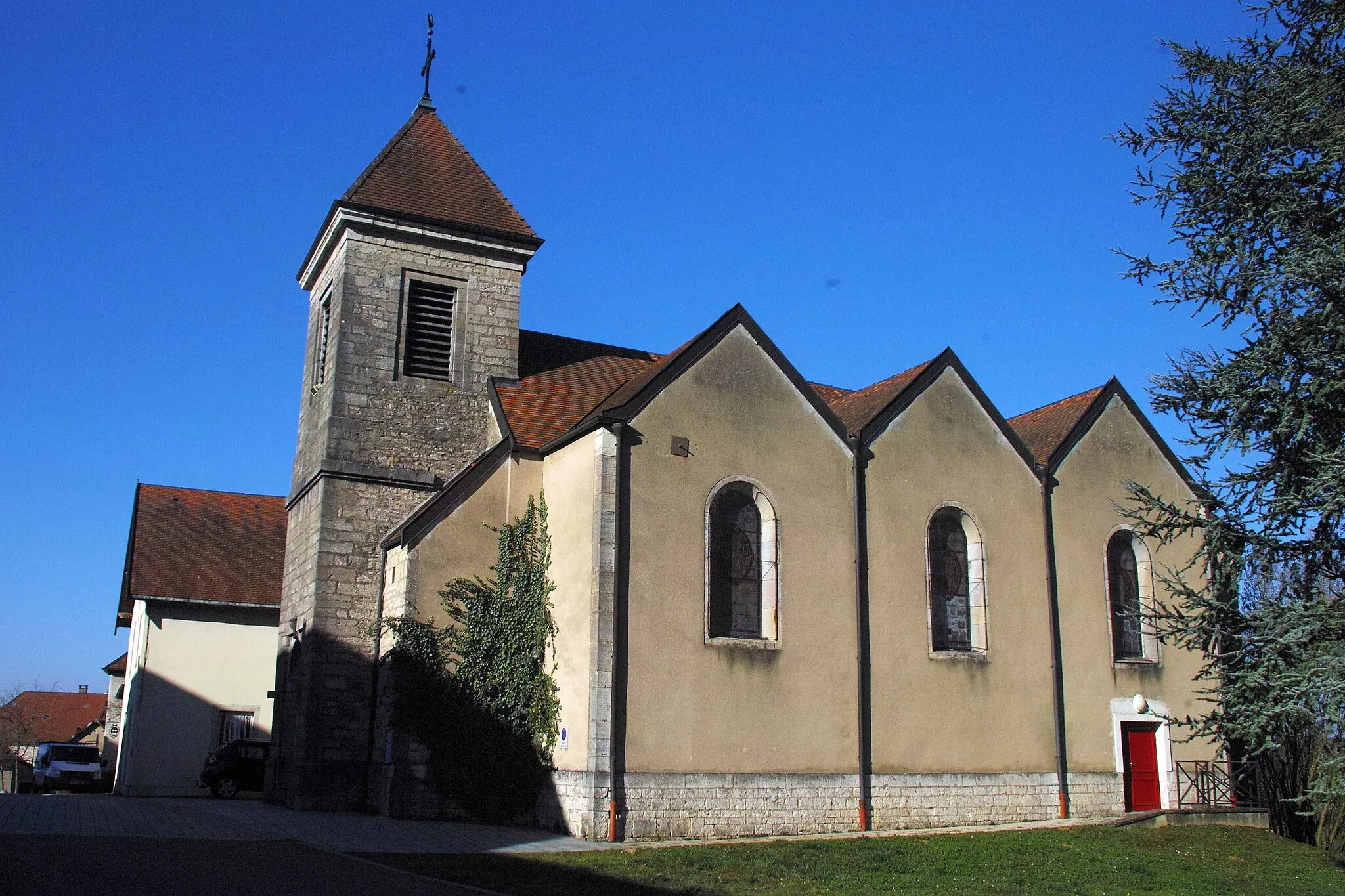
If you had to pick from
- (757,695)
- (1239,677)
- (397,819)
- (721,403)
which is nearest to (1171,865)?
(1239,677)

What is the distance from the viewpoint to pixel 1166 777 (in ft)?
70.0

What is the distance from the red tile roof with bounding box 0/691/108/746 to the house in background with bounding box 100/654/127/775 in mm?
32069

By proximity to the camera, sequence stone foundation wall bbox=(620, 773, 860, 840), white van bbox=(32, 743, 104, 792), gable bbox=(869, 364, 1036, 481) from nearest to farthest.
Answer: stone foundation wall bbox=(620, 773, 860, 840) < gable bbox=(869, 364, 1036, 481) < white van bbox=(32, 743, 104, 792)

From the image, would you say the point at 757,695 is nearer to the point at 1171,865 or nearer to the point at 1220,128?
the point at 1171,865

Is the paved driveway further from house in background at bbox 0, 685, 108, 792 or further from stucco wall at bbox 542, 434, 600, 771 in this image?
house in background at bbox 0, 685, 108, 792

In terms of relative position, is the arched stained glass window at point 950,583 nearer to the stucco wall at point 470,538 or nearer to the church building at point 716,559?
the church building at point 716,559

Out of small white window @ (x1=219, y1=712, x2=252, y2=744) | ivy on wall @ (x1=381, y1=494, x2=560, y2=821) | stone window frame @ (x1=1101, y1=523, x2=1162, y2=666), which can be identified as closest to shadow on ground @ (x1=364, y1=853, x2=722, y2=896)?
ivy on wall @ (x1=381, y1=494, x2=560, y2=821)

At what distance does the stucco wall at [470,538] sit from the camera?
18.6 m

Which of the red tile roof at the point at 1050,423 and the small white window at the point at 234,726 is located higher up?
the red tile roof at the point at 1050,423

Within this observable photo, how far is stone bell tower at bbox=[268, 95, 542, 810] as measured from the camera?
64.3 feet

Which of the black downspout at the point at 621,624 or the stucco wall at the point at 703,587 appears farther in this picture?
the stucco wall at the point at 703,587

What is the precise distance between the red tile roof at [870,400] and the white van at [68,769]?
24132 millimetres

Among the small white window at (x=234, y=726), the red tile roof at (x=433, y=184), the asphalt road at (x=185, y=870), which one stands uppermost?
the red tile roof at (x=433, y=184)

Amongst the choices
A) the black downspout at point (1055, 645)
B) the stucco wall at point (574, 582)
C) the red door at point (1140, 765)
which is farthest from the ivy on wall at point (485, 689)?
the red door at point (1140, 765)
